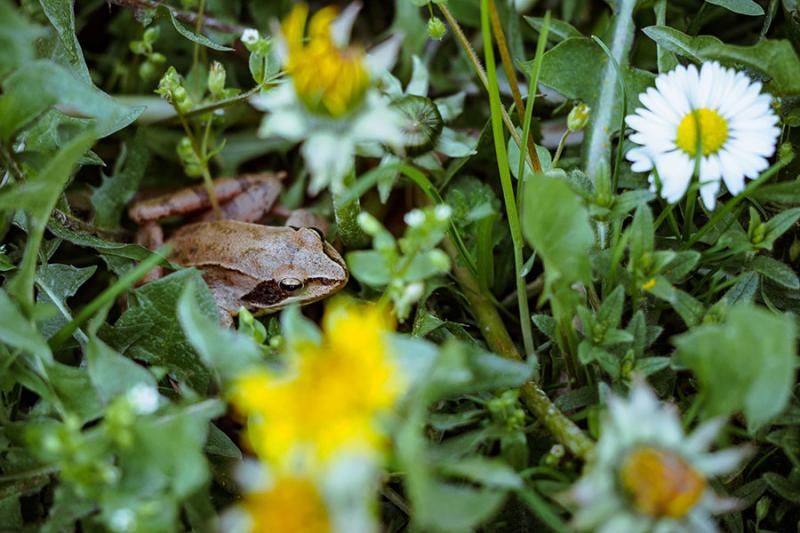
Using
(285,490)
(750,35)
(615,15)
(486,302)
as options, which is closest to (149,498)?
(285,490)

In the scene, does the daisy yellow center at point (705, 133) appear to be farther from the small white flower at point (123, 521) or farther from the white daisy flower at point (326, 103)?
the small white flower at point (123, 521)

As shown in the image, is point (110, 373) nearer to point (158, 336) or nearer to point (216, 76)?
point (158, 336)

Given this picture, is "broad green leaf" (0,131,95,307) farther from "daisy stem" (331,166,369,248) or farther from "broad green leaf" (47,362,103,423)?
"daisy stem" (331,166,369,248)

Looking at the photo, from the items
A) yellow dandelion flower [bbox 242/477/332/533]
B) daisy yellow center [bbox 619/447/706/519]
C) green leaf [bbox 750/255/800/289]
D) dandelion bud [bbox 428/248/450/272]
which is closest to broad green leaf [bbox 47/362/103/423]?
yellow dandelion flower [bbox 242/477/332/533]

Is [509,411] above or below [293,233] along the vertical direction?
above

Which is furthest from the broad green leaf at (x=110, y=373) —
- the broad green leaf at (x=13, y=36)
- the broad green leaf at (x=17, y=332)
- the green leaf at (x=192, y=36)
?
the green leaf at (x=192, y=36)

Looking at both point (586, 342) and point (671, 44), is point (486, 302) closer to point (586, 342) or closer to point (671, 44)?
point (586, 342)

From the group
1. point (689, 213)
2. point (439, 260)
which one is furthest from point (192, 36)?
point (689, 213)
